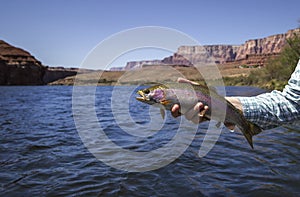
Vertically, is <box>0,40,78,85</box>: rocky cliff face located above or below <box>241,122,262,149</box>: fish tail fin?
above

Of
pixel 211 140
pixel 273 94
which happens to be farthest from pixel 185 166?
pixel 273 94

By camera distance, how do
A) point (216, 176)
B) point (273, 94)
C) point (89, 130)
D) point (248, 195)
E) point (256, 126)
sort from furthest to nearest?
point (89, 130)
point (216, 176)
point (248, 195)
point (256, 126)
point (273, 94)

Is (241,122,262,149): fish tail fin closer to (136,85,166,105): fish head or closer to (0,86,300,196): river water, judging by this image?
(136,85,166,105): fish head

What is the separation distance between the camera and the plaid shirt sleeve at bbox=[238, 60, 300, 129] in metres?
2.52

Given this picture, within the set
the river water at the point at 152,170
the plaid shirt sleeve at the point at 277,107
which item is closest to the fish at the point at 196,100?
the plaid shirt sleeve at the point at 277,107

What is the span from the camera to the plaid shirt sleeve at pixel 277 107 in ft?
8.27

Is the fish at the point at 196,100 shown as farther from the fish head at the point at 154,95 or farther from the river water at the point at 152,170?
the river water at the point at 152,170

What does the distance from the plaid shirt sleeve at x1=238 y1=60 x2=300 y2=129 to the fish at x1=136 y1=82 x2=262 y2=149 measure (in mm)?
254

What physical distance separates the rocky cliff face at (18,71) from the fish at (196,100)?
126 meters

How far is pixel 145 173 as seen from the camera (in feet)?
18.4

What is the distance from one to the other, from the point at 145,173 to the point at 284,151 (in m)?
4.25

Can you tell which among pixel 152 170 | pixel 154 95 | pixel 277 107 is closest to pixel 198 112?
pixel 154 95

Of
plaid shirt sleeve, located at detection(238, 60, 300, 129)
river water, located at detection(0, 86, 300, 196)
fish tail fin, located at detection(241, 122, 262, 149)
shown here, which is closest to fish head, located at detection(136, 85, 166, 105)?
plaid shirt sleeve, located at detection(238, 60, 300, 129)

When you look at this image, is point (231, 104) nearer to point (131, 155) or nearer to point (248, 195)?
point (248, 195)
